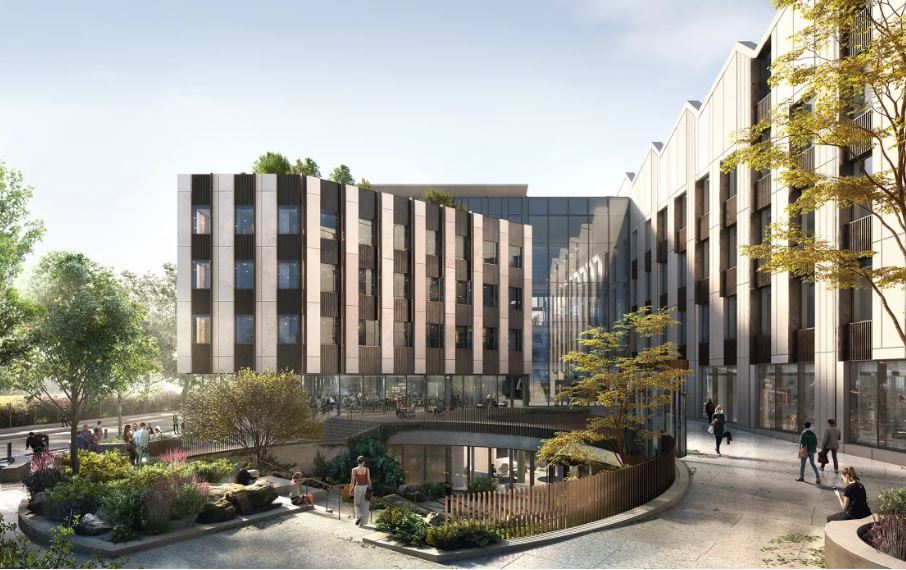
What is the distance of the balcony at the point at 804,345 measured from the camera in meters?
35.3

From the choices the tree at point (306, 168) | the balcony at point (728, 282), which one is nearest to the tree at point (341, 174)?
the tree at point (306, 168)

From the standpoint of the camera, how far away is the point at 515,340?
62156 millimetres

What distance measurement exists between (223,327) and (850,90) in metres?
39.0

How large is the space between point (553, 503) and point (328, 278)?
3325 centimetres

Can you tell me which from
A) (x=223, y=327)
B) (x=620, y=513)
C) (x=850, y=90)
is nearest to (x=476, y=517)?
(x=620, y=513)

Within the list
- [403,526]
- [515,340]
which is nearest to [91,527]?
[403,526]

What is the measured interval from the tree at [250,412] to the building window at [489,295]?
27.6 metres

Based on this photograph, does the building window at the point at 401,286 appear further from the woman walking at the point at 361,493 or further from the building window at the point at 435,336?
the woman walking at the point at 361,493

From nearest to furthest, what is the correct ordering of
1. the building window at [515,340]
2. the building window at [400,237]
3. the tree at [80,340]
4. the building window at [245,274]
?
the tree at [80,340], the building window at [245,274], the building window at [400,237], the building window at [515,340]

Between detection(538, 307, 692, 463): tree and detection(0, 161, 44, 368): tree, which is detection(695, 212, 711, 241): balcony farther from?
detection(0, 161, 44, 368): tree

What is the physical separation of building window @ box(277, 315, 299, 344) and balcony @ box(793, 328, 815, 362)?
2808 cm

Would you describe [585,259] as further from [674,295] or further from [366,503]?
[366,503]

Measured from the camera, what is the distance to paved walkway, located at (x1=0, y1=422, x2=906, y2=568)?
15.1 m

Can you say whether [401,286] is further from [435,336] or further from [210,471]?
[210,471]
